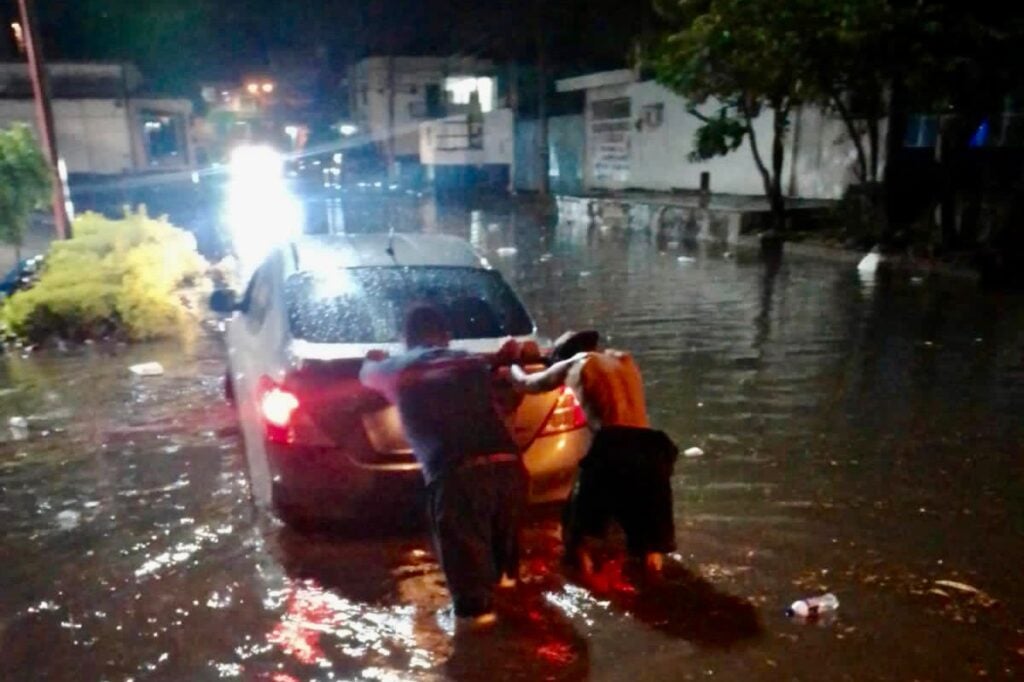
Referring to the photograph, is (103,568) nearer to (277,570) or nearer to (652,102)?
(277,570)

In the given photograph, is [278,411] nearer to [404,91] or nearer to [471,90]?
[471,90]

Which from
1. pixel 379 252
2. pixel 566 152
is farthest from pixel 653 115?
pixel 379 252

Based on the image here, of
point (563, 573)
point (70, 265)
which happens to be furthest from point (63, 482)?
point (70, 265)

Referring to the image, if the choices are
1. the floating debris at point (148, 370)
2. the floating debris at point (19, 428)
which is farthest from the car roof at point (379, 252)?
the floating debris at point (148, 370)

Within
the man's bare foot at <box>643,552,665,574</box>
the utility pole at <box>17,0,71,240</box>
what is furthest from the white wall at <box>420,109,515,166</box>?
the man's bare foot at <box>643,552,665,574</box>

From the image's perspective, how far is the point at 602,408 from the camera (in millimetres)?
4352

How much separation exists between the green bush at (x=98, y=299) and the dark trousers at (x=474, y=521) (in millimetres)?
7543

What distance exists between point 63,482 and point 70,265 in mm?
5517

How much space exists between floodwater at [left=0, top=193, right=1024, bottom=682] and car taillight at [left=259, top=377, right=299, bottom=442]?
2.44 ft

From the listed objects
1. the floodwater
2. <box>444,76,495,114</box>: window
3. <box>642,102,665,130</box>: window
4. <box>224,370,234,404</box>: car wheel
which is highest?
<box>444,76,495,114</box>: window

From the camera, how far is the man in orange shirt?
4.34 metres

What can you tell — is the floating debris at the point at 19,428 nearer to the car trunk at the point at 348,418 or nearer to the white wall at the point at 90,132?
the car trunk at the point at 348,418

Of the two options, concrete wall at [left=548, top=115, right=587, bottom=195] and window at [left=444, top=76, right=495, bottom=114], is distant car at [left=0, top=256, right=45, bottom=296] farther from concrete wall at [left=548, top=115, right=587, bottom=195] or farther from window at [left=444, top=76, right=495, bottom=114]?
window at [left=444, top=76, right=495, bottom=114]

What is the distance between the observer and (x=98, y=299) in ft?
33.8
